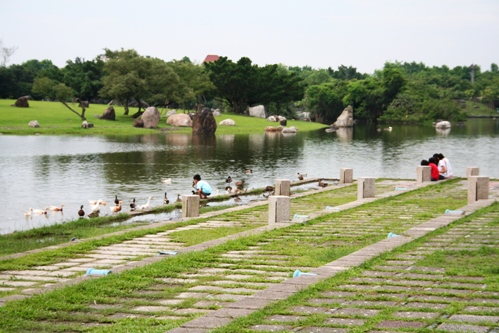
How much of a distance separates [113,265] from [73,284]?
2495 mm

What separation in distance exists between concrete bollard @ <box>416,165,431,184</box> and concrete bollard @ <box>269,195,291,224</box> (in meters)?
11.8

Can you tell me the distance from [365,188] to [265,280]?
12.7 m

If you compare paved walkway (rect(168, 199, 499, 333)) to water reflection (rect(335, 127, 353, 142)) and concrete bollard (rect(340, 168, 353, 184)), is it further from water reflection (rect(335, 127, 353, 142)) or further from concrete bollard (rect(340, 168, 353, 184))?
water reflection (rect(335, 127, 353, 142))

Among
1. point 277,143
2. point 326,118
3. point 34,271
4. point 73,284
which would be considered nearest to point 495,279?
point 73,284

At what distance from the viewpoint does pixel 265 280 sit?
1078 centimetres

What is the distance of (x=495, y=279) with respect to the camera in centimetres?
1031

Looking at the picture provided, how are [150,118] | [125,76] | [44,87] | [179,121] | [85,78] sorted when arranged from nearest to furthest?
[150,118] → [125,76] → [44,87] → [179,121] → [85,78]

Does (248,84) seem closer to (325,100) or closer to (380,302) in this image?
(325,100)

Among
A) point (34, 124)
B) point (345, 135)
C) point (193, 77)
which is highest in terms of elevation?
point (193, 77)

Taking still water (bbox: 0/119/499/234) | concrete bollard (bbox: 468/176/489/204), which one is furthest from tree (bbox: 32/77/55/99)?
concrete bollard (bbox: 468/176/489/204)

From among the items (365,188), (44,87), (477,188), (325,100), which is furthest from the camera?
(325,100)

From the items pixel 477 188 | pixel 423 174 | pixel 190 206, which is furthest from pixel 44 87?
pixel 477 188

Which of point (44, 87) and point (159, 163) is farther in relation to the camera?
point (44, 87)

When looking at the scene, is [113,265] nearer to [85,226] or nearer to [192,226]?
[192,226]
